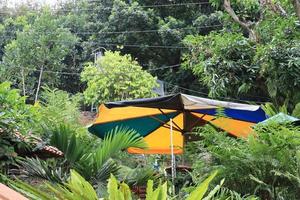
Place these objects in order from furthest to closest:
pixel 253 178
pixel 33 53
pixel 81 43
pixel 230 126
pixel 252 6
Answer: pixel 81 43 < pixel 33 53 < pixel 252 6 < pixel 230 126 < pixel 253 178

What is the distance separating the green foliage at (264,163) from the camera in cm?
324

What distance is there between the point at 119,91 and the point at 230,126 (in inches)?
379

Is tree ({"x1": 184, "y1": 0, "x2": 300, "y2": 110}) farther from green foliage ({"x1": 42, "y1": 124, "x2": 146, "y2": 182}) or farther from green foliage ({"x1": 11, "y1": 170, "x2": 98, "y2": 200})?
green foliage ({"x1": 11, "y1": 170, "x2": 98, "y2": 200})

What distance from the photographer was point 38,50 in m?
19.0

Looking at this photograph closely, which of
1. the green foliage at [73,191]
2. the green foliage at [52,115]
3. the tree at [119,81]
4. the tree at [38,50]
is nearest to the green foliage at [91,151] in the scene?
the green foliage at [52,115]

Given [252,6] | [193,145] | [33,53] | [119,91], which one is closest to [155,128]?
[193,145]

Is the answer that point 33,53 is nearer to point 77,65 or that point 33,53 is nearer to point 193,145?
point 77,65

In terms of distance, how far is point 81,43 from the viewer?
20.6 metres

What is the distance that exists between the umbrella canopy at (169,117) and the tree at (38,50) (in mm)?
13784

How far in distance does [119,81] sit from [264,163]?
11361 mm

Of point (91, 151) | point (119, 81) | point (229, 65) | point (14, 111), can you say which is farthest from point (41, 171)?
point (119, 81)

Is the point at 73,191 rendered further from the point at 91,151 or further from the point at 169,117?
the point at 169,117

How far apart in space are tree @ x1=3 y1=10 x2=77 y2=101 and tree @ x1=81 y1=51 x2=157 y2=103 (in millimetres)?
4972

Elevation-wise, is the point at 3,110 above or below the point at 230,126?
above
